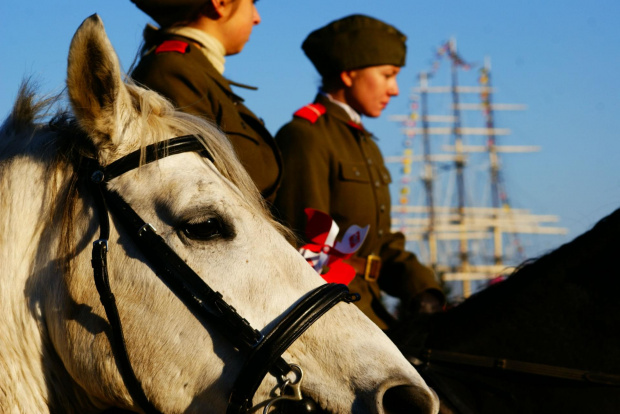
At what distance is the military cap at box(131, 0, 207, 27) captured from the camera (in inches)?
153

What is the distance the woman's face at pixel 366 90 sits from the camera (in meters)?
5.45

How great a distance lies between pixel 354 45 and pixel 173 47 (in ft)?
6.65

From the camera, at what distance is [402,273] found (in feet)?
16.9

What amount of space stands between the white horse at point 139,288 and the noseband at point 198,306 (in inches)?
0.8

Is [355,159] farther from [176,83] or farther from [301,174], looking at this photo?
[176,83]

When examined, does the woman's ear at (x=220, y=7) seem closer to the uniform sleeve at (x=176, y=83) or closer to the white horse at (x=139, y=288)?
the uniform sleeve at (x=176, y=83)

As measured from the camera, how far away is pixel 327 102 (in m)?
5.41

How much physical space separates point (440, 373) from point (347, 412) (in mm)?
1854

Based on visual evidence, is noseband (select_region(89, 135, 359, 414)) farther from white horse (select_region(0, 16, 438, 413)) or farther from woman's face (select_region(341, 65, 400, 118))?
woman's face (select_region(341, 65, 400, 118))

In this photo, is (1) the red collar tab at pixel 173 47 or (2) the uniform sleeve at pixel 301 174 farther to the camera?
(2) the uniform sleeve at pixel 301 174

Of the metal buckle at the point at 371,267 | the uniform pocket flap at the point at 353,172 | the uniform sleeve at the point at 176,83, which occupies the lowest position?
the metal buckle at the point at 371,267

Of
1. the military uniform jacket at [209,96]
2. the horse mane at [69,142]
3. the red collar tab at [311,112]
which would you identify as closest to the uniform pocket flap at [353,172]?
the red collar tab at [311,112]

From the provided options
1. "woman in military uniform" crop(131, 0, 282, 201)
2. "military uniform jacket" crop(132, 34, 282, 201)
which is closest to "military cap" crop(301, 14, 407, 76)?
"woman in military uniform" crop(131, 0, 282, 201)

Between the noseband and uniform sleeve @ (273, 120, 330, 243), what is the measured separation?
208 centimetres
